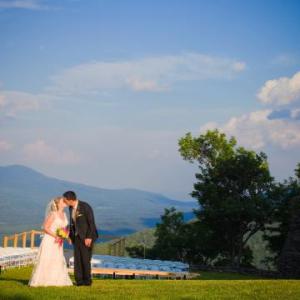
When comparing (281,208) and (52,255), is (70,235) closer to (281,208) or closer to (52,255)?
(52,255)

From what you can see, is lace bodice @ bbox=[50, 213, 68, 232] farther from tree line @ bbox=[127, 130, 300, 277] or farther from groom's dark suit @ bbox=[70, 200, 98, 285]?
tree line @ bbox=[127, 130, 300, 277]

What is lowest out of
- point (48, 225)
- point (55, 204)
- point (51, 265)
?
point (51, 265)

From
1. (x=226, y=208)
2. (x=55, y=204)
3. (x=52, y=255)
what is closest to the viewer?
(x=52, y=255)

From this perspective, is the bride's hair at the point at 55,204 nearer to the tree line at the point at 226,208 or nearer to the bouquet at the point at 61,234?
the bouquet at the point at 61,234

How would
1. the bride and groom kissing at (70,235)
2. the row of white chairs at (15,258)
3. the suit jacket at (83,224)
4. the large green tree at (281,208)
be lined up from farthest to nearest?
the large green tree at (281,208), the row of white chairs at (15,258), the suit jacket at (83,224), the bride and groom kissing at (70,235)

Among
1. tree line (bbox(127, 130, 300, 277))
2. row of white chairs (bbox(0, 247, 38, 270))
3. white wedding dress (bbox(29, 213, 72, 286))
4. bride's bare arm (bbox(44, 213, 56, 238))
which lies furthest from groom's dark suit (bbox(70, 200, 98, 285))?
tree line (bbox(127, 130, 300, 277))

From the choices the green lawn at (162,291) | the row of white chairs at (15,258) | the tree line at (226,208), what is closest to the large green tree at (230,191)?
the tree line at (226,208)

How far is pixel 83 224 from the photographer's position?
570 inches

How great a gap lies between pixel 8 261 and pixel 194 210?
61.3 ft

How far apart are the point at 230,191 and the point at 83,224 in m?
30.1

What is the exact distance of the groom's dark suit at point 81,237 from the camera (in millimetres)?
14469

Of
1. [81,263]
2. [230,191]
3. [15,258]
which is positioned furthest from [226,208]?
[81,263]

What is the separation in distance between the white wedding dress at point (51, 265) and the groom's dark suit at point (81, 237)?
279 millimetres

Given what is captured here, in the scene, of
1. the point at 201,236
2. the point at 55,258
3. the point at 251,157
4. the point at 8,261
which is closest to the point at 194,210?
the point at 201,236
